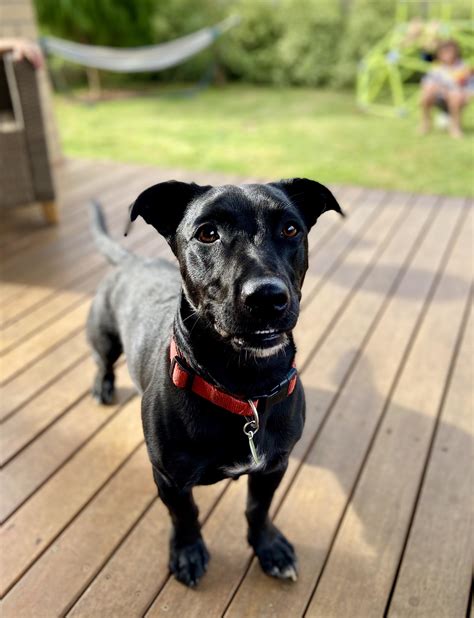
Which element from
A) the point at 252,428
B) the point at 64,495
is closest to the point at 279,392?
the point at 252,428

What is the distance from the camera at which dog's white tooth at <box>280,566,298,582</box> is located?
1.96 m

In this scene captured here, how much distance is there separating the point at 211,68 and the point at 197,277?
10.9 metres

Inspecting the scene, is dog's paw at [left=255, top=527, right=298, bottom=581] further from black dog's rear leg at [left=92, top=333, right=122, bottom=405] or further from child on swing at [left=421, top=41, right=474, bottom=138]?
child on swing at [left=421, top=41, right=474, bottom=138]

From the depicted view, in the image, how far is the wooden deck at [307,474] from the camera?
193cm

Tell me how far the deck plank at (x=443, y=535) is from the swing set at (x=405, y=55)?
280 inches

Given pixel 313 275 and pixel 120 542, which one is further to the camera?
pixel 313 275

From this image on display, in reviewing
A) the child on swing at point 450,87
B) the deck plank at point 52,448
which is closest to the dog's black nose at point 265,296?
the deck plank at point 52,448

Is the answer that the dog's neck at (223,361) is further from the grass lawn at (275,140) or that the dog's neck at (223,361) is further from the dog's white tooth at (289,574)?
the grass lawn at (275,140)

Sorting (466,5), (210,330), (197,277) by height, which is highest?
(466,5)

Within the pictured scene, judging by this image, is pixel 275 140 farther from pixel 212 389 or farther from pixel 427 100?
pixel 212 389

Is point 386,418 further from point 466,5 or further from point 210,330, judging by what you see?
point 466,5

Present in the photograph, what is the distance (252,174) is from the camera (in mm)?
6008

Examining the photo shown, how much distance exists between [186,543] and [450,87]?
7.22 meters

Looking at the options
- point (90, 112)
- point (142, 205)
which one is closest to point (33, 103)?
point (142, 205)
